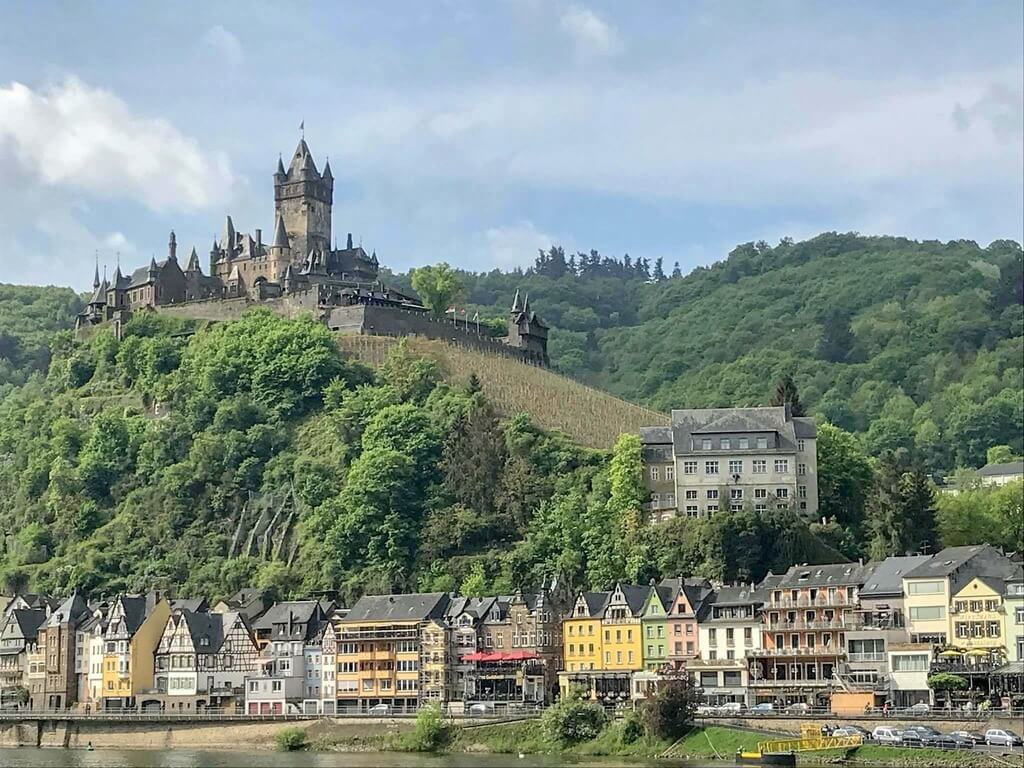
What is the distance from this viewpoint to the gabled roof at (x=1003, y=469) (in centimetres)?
16775

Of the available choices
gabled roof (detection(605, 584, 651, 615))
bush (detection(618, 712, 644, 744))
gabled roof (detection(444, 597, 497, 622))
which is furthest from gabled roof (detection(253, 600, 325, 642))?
bush (detection(618, 712, 644, 744))

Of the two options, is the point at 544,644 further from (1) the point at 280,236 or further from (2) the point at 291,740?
(1) the point at 280,236

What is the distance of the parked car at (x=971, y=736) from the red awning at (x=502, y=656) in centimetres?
3240

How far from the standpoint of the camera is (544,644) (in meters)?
106

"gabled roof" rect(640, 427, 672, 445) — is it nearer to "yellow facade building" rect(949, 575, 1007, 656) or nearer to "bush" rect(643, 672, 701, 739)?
"yellow facade building" rect(949, 575, 1007, 656)

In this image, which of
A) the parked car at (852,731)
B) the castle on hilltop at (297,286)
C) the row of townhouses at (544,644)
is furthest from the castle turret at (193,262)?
the parked car at (852,731)

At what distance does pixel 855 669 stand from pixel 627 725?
14.8m

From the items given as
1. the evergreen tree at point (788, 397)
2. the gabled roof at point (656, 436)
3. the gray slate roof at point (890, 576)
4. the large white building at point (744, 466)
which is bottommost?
the gray slate roof at point (890, 576)

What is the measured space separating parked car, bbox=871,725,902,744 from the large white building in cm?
3713

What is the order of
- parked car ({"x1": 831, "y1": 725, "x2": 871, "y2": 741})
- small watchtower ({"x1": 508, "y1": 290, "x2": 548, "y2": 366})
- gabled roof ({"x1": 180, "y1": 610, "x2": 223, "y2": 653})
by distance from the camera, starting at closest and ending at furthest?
1. parked car ({"x1": 831, "y1": 725, "x2": 871, "y2": 741})
2. gabled roof ({"x1": 180, "y1": 610, "x2": 223, "y2": 653})
3. small watchtower ({"x1": 508, "y1": 290, "x2": 548, "y2": 366})

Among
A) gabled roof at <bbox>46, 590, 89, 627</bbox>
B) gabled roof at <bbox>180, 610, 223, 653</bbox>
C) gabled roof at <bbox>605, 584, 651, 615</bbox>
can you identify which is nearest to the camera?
A: gabled roof at <bbox>605, 584, 651, 615</bbox>

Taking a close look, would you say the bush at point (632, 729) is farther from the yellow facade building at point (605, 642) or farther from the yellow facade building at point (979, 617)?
the yellow facade building at point (979, 617)

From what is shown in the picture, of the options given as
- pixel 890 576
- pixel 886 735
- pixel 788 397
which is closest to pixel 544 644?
pixel 890 576

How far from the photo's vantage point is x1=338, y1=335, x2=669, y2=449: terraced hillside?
460 feet
